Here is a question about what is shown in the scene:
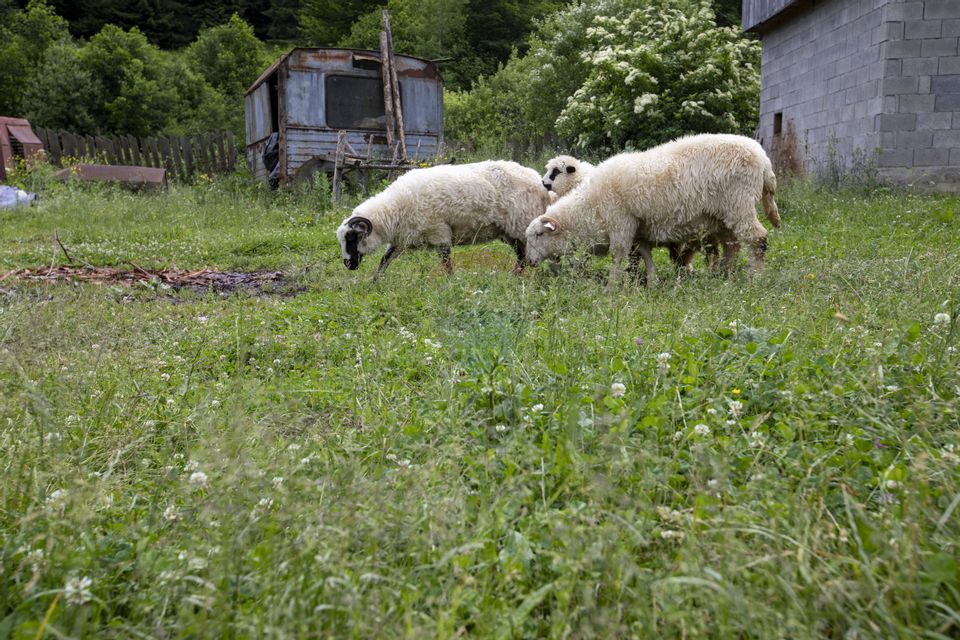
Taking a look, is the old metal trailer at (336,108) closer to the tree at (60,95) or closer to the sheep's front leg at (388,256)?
the sheep's front leg at (388,256)

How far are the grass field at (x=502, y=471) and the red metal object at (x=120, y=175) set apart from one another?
14.3 meters

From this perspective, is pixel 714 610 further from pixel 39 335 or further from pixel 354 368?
pixel 39 335

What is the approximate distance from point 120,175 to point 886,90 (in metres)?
17.8

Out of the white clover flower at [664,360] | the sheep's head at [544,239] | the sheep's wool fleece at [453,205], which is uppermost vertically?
the sheep's wool fleece at [453,205]

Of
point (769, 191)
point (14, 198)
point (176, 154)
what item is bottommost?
point (769, 191)

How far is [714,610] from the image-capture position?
1.49 metres

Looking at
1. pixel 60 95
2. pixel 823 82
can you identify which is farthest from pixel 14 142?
pixel 823 82

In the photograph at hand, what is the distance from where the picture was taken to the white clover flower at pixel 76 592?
5.01 feet

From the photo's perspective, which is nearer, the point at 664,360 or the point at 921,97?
the point at 664,360

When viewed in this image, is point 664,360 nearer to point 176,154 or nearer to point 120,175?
point 120,175

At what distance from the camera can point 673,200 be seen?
664cm

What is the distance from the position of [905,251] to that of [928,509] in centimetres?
605

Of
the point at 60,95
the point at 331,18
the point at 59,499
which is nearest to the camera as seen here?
the point at 59,499

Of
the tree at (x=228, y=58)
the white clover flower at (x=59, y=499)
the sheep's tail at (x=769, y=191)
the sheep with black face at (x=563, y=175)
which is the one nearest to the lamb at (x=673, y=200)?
the sheep's tail at (x=769, y=191)
